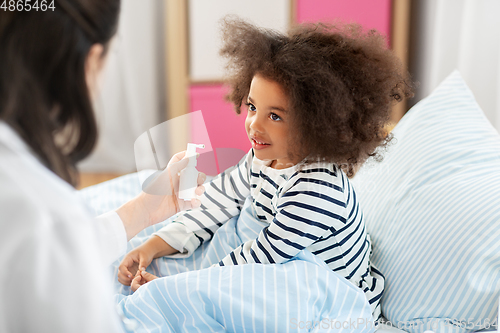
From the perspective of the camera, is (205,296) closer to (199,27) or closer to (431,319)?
(431,319)

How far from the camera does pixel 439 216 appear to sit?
0.71 metres

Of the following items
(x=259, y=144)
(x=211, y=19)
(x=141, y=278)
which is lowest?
(x=141, y=278)

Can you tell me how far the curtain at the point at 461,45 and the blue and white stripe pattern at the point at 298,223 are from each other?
913mm

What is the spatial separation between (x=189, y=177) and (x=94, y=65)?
336 millimetres

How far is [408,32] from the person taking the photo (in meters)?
1.86

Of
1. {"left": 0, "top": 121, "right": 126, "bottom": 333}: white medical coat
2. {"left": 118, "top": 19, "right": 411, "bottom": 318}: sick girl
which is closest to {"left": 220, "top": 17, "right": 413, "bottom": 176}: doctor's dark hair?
{"left": 118, "top": 19, "right": 411, "bottom": 318}: sick girl

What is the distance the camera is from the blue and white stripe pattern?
649 millimetres

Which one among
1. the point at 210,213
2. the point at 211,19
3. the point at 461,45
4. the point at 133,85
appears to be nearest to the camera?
the point at 210,213

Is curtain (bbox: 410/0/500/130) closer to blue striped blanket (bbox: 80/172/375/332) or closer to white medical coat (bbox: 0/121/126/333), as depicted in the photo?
blue striped blanket (bbox: 80/172/375/332)

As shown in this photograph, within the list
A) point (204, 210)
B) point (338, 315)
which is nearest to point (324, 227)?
point (338, 315)

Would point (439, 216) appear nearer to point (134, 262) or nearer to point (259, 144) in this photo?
point (259, 144)

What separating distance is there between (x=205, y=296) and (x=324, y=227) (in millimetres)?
222

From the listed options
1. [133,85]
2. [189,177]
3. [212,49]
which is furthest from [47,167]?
[133,85]

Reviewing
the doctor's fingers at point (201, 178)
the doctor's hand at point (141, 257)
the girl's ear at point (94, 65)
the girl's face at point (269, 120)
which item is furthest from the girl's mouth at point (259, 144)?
the girl's ear at point (94, 65)
